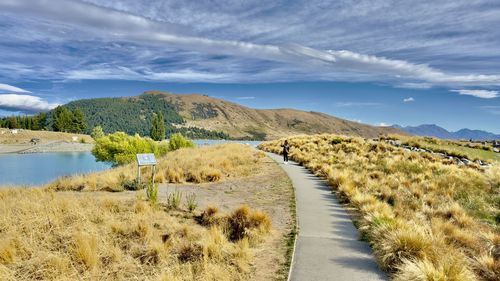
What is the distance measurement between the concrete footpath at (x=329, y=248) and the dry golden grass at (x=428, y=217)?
0.43 meters

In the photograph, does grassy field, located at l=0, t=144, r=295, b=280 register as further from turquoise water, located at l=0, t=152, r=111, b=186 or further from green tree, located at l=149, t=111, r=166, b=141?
green tree, located at l=149, t=111, r=166, b=141

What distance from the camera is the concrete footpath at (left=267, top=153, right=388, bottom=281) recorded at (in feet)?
24.5

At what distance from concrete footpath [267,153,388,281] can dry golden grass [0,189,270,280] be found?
1.29 m

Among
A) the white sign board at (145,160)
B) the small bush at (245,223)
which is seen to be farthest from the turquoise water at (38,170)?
the small bush at (245,223)

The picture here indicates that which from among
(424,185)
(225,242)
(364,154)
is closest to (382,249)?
(225,242)

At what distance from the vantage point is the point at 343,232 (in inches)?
412

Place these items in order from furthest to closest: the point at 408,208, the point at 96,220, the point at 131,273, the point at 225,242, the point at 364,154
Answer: the point at 364,154 → the point at 408,208 → the point at 96,220 → the point at 225,242 → the point at 131,273

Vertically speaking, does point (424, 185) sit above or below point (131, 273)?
above

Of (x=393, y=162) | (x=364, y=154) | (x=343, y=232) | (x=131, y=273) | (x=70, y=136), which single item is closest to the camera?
(x=131, y=273)

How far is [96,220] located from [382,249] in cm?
902

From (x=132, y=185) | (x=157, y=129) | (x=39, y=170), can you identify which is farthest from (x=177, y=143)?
(x=157, y=129)

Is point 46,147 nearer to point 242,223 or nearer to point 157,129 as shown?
point 157,129

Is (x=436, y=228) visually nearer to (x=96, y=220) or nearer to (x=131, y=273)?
(x=131, y=273)

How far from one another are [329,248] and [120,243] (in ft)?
19.5
